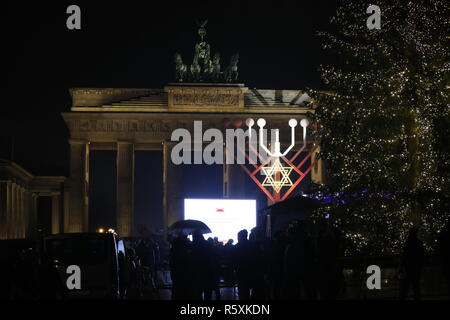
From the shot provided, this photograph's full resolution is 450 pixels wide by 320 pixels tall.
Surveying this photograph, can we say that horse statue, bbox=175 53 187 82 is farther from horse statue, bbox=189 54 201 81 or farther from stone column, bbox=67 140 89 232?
stone column, bbox=67 140 89 232

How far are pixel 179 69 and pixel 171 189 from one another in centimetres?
927

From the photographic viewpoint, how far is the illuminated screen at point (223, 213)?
47.7 metres

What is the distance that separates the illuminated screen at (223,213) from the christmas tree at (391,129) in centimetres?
1849

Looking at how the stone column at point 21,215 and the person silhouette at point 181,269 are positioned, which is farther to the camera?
the stone column at point 21,215

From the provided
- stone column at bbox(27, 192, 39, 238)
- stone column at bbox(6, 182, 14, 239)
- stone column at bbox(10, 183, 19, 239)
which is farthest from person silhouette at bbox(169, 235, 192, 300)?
stone column at bbox(27, 192, 39, 238)

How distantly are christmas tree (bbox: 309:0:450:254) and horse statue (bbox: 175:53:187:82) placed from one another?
→ 45442mm

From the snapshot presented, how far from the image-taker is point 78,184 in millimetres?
75500

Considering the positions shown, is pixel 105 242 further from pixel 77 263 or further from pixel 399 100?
pixel 399 100

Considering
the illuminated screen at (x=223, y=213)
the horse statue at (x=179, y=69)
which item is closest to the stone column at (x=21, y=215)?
the horse statue at (x=179, y=69)

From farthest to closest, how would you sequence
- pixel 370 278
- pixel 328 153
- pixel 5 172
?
pixel 5 172 → pixel 328 153 → pixel 370 278

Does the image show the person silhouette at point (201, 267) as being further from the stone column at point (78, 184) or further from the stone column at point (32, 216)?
the stone column at point (32, 216)

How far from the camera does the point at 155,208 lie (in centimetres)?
9275
